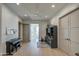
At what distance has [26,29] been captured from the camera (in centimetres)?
977

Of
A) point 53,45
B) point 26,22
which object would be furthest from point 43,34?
point 53,45

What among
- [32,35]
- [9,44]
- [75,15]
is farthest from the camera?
[32,35]

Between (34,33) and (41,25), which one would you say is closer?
(34,33)

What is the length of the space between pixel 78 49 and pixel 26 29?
641 centimetres

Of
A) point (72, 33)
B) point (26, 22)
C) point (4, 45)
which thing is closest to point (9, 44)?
point (4, 45)

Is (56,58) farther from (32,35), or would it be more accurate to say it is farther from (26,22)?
(26,22)

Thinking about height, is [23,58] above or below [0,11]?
below

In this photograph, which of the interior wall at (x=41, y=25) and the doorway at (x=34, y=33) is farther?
the interior wall at (x=41, y=25)

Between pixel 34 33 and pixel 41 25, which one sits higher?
pixel 41 25

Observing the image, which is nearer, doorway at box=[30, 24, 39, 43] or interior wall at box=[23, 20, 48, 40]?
doorway at box=[30, 24, 39, 43]

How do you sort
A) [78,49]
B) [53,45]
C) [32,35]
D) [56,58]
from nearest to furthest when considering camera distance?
[56,58] < [78,49] < [53,45] < [32,35]

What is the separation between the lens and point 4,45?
176 inches

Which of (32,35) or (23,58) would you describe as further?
(32,35)

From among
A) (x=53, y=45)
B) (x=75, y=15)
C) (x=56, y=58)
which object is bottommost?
(x=53, y=45)
